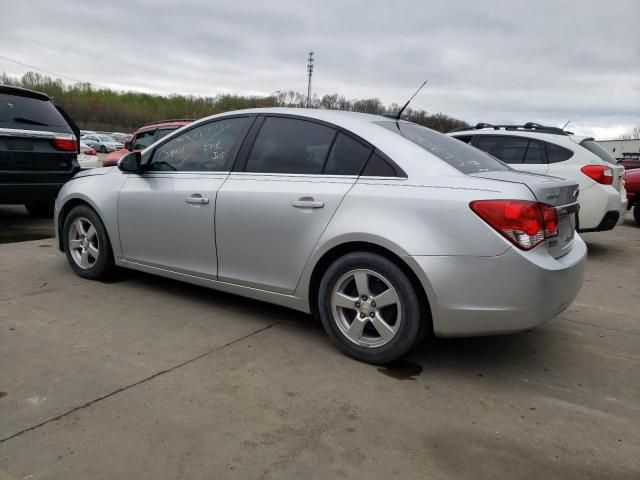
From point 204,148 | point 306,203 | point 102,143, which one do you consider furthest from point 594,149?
point 102,143

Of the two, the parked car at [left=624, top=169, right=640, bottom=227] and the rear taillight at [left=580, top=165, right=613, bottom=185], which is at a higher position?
the rear taillight at [left=580, top=165, right=613, bottom=185]

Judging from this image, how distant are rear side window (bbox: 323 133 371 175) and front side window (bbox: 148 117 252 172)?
0.82m

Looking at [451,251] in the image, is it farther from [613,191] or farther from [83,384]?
[613,191]

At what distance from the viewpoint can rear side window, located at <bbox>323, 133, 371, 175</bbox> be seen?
3242mm

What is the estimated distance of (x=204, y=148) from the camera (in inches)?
158

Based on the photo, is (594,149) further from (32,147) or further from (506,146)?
(32,147)

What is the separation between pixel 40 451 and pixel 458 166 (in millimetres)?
2579

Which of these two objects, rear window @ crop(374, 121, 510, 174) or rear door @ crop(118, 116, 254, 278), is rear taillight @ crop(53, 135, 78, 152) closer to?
rear door @ crop(118, 116, 254, 278)

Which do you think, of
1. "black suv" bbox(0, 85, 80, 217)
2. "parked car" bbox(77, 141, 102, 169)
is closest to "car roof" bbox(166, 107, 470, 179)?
"black suv" bbox(0, 85, 80, 217)

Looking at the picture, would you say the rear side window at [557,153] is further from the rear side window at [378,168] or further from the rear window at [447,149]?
the rear side window at [378,168]

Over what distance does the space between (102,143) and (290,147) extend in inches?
1667

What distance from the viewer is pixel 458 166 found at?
3.13 m

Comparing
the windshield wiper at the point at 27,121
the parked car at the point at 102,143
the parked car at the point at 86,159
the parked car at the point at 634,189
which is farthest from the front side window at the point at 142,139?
the parked car at the point at 102,143

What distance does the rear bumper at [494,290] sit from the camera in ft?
8.95
